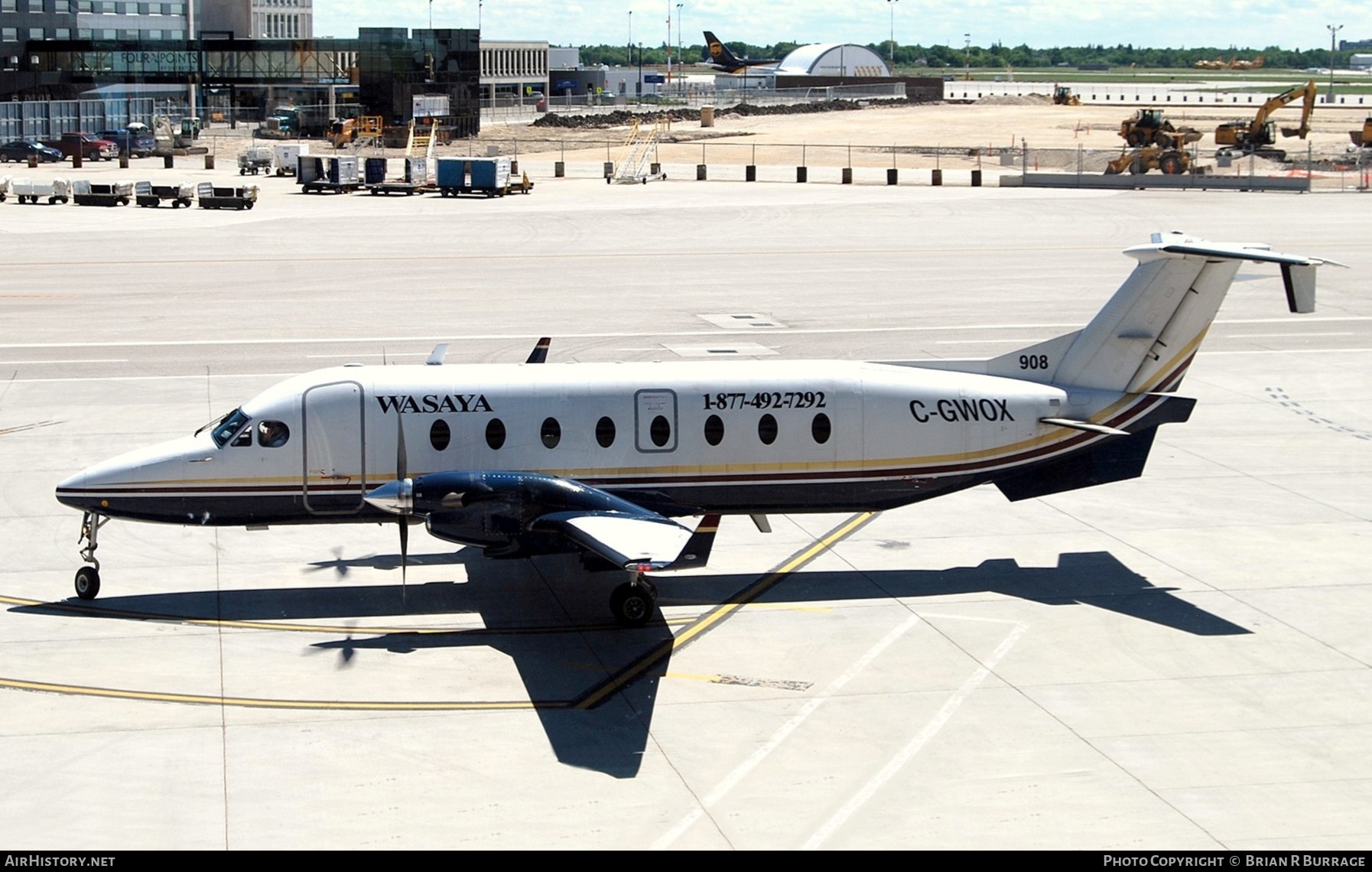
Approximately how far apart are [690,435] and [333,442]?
16.1ft

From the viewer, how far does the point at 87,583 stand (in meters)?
19.6

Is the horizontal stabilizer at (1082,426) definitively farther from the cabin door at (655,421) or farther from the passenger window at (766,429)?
the cabin door at (655,421)

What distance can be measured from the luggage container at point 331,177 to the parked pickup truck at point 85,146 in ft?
74.0

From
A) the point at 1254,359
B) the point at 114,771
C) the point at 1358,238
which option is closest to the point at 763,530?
the point at 114,771

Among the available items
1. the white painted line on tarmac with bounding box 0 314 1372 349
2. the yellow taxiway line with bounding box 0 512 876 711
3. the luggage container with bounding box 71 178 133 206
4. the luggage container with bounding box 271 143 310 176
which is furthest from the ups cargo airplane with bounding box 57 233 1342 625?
the luggage container with bounding box 271 143 310 176

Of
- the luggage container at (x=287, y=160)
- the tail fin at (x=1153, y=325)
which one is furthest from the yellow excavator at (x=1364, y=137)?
the tail fin at (x=1153, y=325)

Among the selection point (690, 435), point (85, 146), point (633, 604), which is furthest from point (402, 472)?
point (85, 146)

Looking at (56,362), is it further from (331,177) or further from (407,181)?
(407,181)

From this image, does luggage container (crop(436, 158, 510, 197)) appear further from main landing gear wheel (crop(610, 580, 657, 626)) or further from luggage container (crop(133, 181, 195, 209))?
main landing gear wheel (crop(610, 580, 657, 626))

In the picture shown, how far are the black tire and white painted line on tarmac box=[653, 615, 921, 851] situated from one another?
9.93 meters

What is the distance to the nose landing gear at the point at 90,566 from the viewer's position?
19.6 m

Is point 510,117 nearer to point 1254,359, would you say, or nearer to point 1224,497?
point 1254,359

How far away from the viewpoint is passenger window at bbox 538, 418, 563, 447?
20047 millimetres

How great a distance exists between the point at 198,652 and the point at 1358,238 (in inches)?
2115
